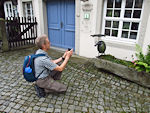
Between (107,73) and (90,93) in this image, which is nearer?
(90,93)

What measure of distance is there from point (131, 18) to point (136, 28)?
0.40 m

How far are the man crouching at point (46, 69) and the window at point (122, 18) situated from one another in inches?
111

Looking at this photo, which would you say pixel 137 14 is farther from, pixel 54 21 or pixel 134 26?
pixel 54 21

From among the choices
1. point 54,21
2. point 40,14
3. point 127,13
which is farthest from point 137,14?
point 40,14

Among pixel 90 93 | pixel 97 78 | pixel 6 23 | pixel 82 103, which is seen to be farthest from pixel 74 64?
pixel 6 23

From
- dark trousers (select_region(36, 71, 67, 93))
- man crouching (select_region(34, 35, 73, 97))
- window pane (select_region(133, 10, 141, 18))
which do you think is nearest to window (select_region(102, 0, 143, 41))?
window pane (select_region(133, 10, 141, 18))

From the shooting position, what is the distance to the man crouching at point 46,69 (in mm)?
2715

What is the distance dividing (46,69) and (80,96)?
3.58ft

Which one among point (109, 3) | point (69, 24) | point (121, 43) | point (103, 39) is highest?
point (109, 3)

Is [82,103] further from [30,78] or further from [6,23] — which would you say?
[6,23]

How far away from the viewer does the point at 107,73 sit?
433cm

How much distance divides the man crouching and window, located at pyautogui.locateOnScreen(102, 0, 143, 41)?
9.24 feet

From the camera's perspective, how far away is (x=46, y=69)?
2920 mm

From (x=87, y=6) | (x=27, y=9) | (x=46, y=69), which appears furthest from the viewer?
(x=27, y=9)
